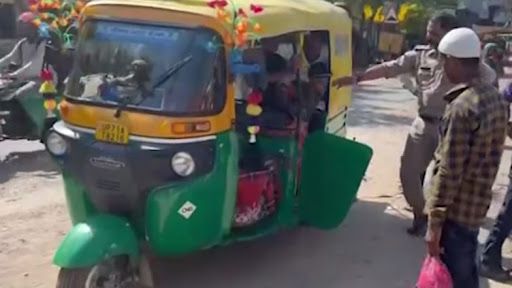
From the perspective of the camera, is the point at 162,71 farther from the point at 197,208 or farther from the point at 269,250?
the point at 269,250

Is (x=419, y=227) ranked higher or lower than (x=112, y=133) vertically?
lower

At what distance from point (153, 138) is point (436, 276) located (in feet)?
6.34

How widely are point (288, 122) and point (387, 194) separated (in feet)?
8.59

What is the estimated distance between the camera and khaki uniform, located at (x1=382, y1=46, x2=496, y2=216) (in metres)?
6.28

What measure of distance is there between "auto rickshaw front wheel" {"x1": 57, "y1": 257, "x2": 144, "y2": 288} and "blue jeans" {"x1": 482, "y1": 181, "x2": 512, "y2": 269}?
2.60 meters

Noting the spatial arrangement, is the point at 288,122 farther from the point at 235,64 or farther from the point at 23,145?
the point at 23,145

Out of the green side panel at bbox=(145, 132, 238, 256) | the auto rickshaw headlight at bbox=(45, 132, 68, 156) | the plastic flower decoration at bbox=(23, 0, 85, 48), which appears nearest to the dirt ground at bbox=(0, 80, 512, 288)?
the green side panel at bbox=(145, 132, 238, 256)

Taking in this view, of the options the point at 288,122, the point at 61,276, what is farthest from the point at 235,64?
the point at 61,276

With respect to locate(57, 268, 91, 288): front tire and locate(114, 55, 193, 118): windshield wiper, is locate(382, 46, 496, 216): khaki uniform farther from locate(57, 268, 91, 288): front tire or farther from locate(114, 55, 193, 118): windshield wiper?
locate(57, 268, 91, 288): front tire

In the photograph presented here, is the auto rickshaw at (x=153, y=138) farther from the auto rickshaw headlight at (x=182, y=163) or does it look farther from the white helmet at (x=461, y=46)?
the white helmet at (x=461, y=46)

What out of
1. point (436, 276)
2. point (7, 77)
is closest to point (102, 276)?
point (436, 276)

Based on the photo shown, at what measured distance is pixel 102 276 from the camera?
474 cm

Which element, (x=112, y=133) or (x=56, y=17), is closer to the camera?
(x=112, y=133)

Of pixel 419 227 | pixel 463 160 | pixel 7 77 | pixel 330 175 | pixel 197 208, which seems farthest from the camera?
pixel 7 77
